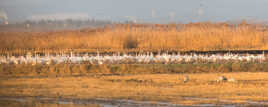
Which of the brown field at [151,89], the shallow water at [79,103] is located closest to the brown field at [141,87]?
the brown field at [151,89]

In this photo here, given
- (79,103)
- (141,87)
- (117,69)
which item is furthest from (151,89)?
(117,69)

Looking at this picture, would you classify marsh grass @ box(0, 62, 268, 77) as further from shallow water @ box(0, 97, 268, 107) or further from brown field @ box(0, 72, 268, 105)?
shallow water @ box(0, 97, 268, 107)

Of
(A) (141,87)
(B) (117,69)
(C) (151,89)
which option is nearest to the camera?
(C) (151,89)

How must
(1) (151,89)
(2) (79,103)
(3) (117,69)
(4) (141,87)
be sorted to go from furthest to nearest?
(3) (117,69), (4) (141,87), (1) (151,89), (2) (79,103)

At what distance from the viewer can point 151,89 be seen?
2847 cm

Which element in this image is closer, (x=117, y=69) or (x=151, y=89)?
(x=151, y=89)

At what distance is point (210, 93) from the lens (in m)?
26.4

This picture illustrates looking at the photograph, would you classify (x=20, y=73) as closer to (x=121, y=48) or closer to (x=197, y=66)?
(x=197, y=66)

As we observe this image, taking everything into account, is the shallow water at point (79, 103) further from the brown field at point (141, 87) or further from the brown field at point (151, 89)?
the brown field at point (151, 89)

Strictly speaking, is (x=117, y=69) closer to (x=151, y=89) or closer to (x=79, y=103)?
(x=151, y=89)

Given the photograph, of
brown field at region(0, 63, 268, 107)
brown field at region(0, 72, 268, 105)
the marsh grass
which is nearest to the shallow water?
brown field at region(0, 63, 268, 107)

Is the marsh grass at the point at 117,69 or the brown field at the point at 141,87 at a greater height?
the marsh grass at the point at 117,69

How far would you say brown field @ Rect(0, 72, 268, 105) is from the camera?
81.0 ft

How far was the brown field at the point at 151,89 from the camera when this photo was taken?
2469 cm
